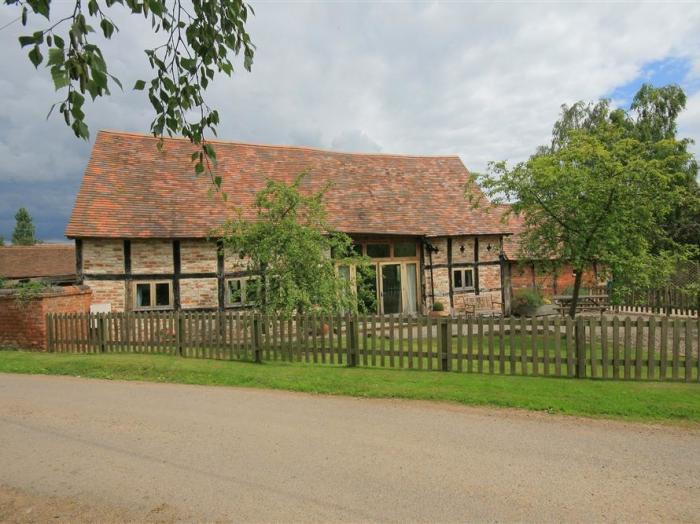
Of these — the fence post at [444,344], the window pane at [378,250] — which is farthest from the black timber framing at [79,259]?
the fence post at [444,344]

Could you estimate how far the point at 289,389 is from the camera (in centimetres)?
798

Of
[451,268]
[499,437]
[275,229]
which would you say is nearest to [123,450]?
[499,437]

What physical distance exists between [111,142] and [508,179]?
13970 millimetres

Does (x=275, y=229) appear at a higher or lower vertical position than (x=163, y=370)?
higher

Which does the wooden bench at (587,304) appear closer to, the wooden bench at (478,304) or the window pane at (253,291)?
the wooden bench at (478,304)

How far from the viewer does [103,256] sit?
47.0 ft

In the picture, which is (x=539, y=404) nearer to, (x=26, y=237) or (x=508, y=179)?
(x=508, y=179)

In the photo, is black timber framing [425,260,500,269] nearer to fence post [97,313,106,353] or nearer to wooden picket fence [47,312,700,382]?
wooden picket fence [47,312,700,382]

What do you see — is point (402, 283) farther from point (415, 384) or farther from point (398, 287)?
point (415, 384)

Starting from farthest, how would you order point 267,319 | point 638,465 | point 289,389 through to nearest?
point 267,319
point 289,389
point 638,465

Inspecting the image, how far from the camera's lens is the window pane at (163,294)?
14945 millimetres

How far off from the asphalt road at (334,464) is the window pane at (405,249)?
1141cm

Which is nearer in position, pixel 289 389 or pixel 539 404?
pixel 539 404

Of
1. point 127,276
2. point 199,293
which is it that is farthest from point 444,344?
point 127,276
